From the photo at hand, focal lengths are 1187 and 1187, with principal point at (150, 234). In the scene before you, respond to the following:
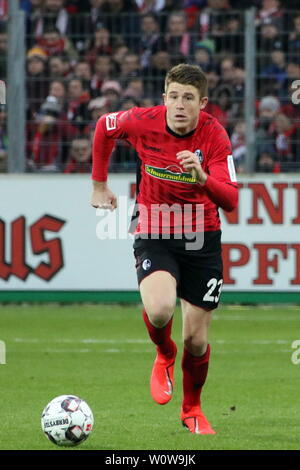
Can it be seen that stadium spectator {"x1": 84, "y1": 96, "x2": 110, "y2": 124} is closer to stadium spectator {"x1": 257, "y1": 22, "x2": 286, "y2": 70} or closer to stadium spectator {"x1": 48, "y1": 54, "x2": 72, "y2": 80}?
stadium spectator {"x1": 48, "y1": 54, "x2": 72, "y2": 80}

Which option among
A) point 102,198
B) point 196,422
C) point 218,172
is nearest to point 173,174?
point 218,172

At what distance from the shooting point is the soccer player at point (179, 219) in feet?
23.5

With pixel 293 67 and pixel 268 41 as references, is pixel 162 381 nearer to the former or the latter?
pixel 293 67

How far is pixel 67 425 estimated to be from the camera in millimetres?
6582

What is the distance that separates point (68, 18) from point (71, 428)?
9064 mm

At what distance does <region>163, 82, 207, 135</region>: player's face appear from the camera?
713cm

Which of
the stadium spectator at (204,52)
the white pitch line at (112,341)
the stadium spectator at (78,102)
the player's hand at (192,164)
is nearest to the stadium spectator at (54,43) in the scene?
the stadium spectator at (78,102)

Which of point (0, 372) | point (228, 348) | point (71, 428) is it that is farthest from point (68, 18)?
point (71, 428)

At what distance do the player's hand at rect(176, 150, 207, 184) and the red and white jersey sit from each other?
0.38 metres

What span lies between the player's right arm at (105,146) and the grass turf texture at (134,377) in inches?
55.9

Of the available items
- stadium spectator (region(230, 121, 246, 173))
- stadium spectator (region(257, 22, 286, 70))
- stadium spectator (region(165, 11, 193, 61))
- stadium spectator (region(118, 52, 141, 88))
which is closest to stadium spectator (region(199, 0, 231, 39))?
stadium spectator (region(165, 11, 193, 61))

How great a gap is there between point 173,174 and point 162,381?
1316mm

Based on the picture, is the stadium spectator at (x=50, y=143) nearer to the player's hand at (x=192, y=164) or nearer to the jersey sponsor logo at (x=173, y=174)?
the jersey sponsor logo at (x=173, y=174)

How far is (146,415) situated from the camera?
7898mm
